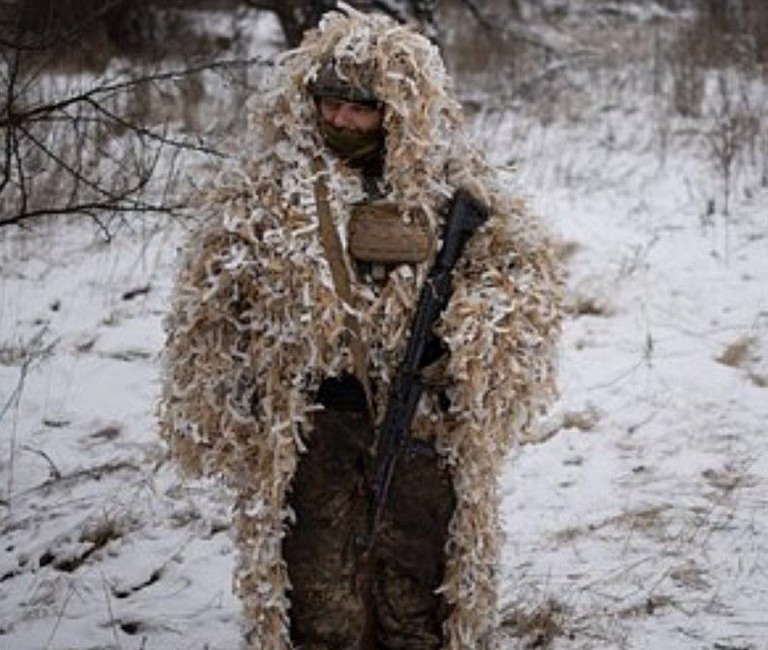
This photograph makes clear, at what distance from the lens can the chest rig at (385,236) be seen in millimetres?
2248

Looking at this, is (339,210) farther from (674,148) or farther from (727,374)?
(674,148)

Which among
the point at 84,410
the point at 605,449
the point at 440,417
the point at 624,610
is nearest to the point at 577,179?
the point at 605,449

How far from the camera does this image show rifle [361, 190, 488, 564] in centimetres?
226

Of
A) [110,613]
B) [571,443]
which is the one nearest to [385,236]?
[110,613]

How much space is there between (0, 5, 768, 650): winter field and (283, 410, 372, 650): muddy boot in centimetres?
51

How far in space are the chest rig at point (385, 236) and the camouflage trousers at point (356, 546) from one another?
0.41m

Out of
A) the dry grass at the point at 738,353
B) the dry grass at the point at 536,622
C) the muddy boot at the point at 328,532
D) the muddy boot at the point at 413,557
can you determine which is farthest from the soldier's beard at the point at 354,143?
the dry grass at the point at 738,353

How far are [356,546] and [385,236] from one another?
0.80 metres

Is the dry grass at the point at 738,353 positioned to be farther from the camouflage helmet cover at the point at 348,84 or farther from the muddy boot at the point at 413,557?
the camouflage helmet cover at the point at 348,84

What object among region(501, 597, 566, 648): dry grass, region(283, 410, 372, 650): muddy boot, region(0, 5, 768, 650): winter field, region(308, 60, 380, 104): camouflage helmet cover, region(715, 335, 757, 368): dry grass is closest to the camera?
region(308, 60, 380, 104): camouflage helmet cover

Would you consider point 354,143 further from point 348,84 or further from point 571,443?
point 571,443

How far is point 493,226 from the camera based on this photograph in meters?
2.33

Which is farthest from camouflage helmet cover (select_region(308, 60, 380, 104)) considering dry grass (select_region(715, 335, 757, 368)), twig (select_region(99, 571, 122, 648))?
dry grass (select_region(715, 335, 757, 368))

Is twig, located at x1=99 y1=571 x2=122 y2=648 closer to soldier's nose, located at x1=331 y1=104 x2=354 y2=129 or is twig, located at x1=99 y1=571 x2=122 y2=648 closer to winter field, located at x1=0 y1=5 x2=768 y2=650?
winter field, located at x1=0 y1=5 x2=768 y2=650
